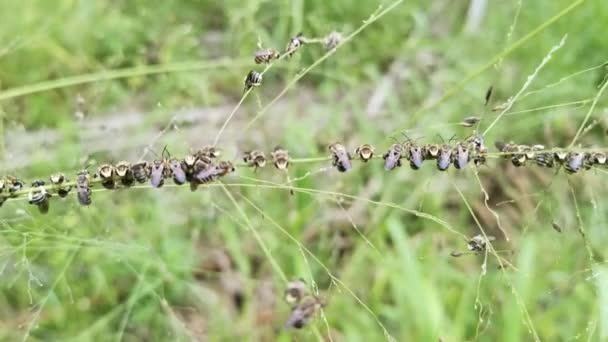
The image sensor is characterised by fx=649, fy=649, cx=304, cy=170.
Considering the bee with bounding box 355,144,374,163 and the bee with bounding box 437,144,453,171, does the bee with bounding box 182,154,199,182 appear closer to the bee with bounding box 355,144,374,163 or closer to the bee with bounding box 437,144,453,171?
the bee with bounding box 355,144,374,163

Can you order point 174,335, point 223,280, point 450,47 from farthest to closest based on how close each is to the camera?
point 450,47 < point 223,280 < point 174,335

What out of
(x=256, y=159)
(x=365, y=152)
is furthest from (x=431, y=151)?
(x=256, y=159)

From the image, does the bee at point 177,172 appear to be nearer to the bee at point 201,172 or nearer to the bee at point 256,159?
the bee at point 201,172

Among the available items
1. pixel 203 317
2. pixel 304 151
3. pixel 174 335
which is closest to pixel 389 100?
pixel 304 151

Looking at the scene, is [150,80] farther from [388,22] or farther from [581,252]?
[581,252]

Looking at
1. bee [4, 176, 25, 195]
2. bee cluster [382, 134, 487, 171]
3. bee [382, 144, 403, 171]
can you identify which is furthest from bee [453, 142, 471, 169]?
bee [4, 176, 25, 195]

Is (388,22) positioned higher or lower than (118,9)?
lower

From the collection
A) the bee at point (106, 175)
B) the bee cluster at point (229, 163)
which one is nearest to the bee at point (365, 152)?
the bee cluster at point (229, 163)
